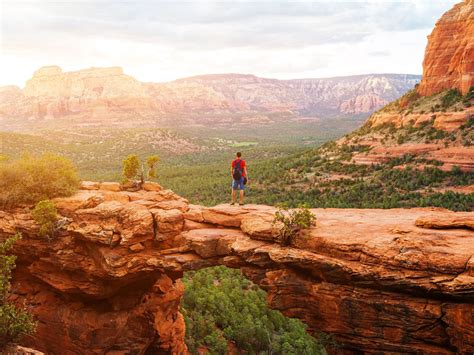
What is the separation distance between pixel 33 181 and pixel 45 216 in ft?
6.71

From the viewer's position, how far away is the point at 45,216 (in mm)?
15844

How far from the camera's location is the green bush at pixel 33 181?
16.6 metres

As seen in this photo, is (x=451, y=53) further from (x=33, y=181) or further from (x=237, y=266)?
(x=33, y=181)

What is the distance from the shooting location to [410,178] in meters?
45.2

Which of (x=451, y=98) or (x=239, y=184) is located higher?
(x=451, y=98)

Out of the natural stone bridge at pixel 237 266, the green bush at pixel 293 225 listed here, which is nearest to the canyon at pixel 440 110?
the natural stone bridge at pixel 237 266

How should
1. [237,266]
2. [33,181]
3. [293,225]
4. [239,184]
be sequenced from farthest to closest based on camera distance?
[239,184] < [33,181] < [237,266] < [293,225]

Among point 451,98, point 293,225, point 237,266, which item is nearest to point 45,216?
point 237,266

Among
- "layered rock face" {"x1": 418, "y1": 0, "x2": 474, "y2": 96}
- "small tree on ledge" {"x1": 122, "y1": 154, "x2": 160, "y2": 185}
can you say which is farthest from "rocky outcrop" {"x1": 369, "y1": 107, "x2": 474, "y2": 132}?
"small tree on ledge" {"x1": 122, "y1": 154, "x2": 160, "y2": 185}

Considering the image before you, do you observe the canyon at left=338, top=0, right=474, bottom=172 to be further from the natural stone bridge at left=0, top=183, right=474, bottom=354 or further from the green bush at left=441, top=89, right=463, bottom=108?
the natural stone bridge at left=0, top=183, right=474, bottom=354

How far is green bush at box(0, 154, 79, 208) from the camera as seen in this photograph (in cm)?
1659

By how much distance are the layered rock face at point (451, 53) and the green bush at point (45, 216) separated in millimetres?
56460

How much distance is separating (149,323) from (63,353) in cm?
388

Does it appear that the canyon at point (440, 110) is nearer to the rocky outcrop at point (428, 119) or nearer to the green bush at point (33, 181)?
the rocky outcrop at point (428, 119)
